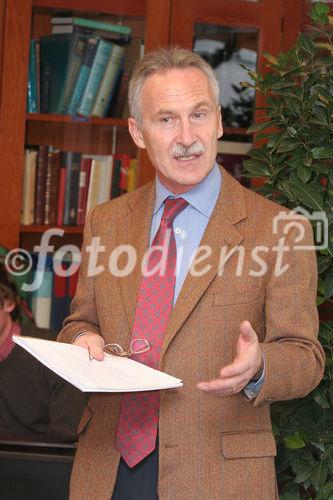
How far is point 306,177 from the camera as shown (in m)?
2.48

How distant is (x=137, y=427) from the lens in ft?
6.05

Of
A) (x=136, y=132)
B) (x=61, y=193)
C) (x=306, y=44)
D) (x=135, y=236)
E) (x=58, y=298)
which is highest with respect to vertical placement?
(x=306, y=44)

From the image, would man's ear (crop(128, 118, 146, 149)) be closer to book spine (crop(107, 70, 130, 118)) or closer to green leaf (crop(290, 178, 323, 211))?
green leaf (crop(290, 178, 323, 211))

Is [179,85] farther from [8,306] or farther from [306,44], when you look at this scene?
[8,306]

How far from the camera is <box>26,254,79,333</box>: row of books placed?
12.5 ft

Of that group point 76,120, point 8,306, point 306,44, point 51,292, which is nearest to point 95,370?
point 306,44

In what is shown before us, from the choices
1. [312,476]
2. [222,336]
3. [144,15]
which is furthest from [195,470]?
[144,15]

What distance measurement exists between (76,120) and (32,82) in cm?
24

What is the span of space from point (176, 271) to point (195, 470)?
1.31 ft

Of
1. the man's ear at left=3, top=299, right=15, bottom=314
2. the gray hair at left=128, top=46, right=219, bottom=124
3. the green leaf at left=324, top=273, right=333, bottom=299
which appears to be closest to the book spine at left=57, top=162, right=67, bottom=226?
the man's ear at left=3, top=299, right=15, bottom=314

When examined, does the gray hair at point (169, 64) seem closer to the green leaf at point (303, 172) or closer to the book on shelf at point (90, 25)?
the green leaf at point (303, 172)

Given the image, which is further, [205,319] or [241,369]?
[205,319]

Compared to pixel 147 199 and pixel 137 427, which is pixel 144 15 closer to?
pixel 147 199

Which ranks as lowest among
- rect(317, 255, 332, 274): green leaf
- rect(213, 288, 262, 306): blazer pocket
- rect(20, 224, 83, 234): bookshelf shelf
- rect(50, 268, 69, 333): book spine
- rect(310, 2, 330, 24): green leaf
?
rect(50, 268, 69, 333): book spine
